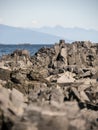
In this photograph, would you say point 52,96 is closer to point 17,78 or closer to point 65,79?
point 17,78

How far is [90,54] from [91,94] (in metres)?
29.7

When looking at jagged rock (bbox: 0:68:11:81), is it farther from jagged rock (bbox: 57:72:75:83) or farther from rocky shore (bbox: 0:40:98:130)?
jagged rock (bbox: 57:72:75:83)

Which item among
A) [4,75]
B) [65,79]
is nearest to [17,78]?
[4,75]

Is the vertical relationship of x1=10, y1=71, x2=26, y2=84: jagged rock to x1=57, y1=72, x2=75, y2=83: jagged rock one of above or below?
above

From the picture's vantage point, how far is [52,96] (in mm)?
25016

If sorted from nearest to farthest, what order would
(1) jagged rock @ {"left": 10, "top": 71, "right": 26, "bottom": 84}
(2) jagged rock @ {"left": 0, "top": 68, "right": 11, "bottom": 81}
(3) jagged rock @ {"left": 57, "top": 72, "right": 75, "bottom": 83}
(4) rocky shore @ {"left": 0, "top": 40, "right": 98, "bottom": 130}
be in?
(4) rocky shore @ {"left": 0, "top": 40, "right": 98, "bottom": 130} < (1) jagged rock @ {"left": 10, "top": 71, "right": 26, "bottom": 84} < (2) jagged rock @ {"left": 0, "top": 68, "right": 11, "bottom": 81} < (3) jagged rock @ {"left": 57, "top": 72, "right": 75, "bottom": 83}

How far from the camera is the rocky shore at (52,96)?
1588 centimetres

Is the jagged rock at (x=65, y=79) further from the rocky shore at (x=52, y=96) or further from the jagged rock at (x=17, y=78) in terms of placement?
the jagged rock at (x=17, y=78)

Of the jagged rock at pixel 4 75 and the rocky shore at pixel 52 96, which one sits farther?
the jagged rock at pixel 4 75

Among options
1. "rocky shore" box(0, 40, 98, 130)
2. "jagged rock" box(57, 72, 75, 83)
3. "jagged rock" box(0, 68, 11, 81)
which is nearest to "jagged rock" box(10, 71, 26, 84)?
"rocky shore" box(0, 40, 98, 130)

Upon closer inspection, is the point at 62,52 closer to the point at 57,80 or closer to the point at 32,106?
the point at 57,80

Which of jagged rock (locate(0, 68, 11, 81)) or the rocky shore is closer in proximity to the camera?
the rocky shore

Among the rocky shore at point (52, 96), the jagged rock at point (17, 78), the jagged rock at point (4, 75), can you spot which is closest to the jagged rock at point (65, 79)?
the rocky shore at point (52, 96)

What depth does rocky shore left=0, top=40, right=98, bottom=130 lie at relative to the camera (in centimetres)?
1588
